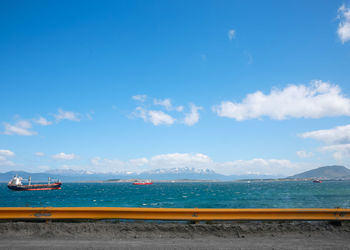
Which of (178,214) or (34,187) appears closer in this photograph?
(178,214)

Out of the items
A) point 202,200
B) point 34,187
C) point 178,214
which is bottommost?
point 34,187

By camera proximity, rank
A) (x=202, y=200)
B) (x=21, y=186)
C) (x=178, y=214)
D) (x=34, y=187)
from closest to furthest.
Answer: (x=178, y=214), (x=202, y=200), (x=21, y=186), (x=34, y=187)

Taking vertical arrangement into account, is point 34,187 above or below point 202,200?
below

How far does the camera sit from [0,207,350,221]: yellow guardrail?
7879 mm

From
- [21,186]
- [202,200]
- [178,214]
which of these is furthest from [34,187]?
[178,214]

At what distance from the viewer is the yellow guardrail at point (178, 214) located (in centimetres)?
788

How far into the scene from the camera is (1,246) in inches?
248

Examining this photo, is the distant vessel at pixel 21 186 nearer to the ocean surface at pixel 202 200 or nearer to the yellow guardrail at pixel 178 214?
the ocean surface at pixel 202 200

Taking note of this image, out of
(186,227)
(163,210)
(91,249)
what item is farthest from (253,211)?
(91,249)

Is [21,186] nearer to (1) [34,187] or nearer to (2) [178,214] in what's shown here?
(1) [34,187]

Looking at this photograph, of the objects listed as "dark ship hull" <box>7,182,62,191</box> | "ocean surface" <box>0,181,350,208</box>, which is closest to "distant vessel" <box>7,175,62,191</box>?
"dark ship hull" <box>7,182,62,191</box>

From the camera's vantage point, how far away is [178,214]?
790 centimetres

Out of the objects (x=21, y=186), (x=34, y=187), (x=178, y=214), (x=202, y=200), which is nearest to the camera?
(x=178, y=214)

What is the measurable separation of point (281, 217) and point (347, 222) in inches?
86.0
